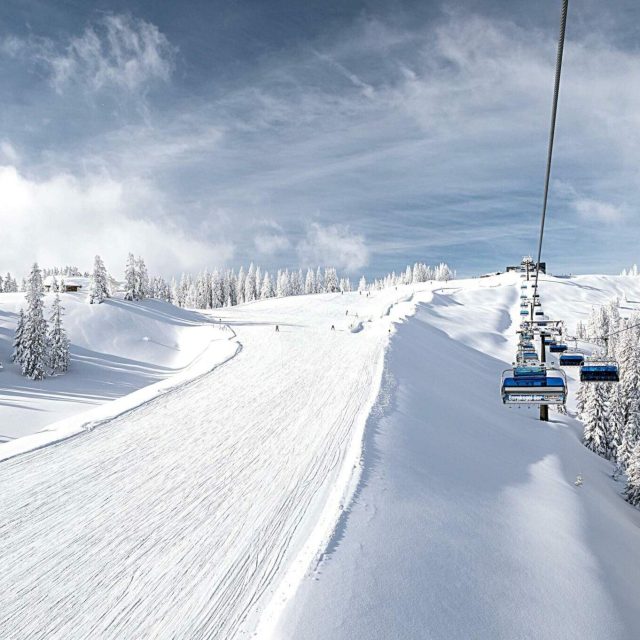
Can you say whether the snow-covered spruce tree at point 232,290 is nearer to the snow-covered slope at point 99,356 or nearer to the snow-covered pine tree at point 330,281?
the snow-covered pine tree at point 330,281

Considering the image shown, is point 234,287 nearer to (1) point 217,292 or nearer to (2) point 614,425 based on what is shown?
(1) point 217,292

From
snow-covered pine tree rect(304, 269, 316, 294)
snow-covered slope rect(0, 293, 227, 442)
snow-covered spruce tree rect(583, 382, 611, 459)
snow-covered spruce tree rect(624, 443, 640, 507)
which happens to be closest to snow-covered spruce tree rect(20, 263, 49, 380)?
snow-covered slope rect(0, 293, 227, 442)

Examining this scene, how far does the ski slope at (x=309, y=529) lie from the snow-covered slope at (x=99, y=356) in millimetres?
11066

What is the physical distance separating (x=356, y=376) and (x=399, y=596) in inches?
645

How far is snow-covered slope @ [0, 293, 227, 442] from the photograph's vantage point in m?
25.0

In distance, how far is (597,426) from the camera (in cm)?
3622

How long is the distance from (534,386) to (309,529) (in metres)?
9.76

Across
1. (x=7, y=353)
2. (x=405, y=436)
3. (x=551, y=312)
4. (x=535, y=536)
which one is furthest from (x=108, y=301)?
(x=551, y=312)

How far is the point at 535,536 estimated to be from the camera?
10320 mm

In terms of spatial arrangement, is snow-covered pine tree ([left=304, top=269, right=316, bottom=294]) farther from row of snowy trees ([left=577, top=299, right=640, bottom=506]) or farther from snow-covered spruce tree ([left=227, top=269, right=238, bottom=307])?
row of snowy trees ([left=577, top=299, right=640, bottom=506])

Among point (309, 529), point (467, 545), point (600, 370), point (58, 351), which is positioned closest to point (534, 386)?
point (600, 370)

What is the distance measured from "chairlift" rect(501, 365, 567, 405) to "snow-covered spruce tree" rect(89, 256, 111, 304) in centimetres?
5177

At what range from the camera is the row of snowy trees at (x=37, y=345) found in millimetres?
32031

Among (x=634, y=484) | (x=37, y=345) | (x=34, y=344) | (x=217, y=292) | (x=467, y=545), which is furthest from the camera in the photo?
(x=217, y=292)
